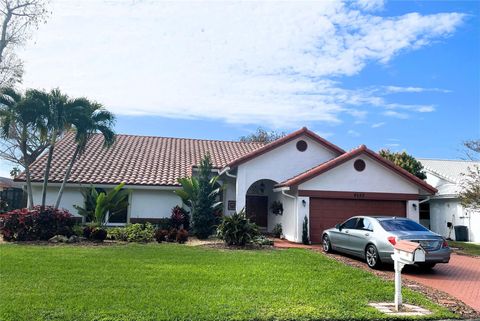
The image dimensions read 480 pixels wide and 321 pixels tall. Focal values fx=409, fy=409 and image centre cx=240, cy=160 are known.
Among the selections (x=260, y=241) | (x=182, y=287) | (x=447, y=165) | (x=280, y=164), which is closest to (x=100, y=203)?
(x=260, y=241)

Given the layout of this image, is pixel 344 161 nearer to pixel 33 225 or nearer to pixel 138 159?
pixel 138 159

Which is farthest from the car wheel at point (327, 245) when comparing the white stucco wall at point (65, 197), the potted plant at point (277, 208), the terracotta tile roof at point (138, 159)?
the white stucco wall at point (65, 197)

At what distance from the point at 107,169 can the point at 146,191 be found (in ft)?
A: 8.16

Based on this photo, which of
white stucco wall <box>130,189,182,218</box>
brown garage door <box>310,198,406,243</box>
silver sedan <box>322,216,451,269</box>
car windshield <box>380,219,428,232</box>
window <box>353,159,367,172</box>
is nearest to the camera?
silver sedan <box>322,216,451,269</box>

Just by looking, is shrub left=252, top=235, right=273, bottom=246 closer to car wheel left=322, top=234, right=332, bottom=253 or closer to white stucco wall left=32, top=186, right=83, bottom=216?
car wheel left=322, top=234, right=332, bottom=253

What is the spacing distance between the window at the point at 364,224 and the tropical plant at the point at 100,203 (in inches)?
404

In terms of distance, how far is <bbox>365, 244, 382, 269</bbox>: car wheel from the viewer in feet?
38.4

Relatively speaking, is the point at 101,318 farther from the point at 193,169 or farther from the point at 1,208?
the point at 1,208

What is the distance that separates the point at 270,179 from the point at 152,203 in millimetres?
6141

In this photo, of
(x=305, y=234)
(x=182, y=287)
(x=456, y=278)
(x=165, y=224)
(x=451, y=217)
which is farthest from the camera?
(x=451, y=217)

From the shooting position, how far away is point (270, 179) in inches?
790

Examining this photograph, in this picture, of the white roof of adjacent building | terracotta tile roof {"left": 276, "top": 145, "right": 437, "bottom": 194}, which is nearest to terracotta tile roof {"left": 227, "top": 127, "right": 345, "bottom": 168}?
terracotta tile roof {"left": 276, "top": 145, "right": 437, "bottom": 194}

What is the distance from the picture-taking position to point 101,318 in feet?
21.0

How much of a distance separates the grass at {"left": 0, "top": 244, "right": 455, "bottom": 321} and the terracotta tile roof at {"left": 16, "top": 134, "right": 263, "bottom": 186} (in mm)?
7903
